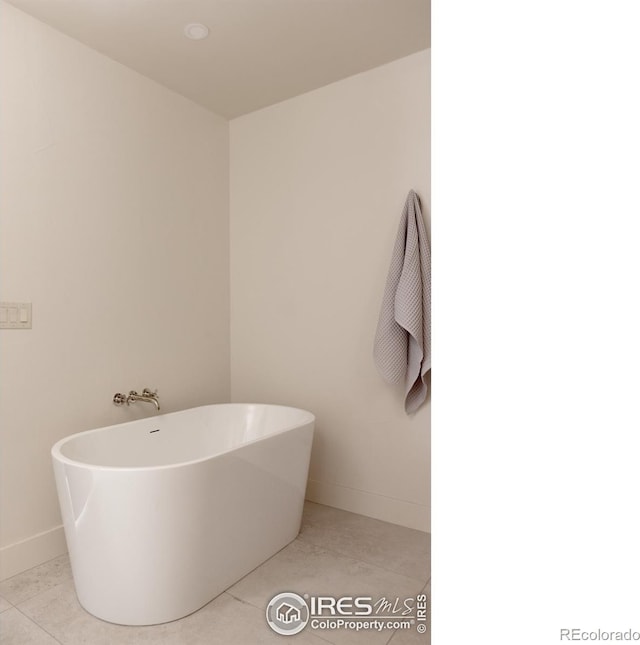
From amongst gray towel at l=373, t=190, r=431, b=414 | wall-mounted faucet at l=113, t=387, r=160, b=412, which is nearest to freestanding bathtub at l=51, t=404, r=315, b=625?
wall-mounted faucet at l=113, t=387, r=160, b=412

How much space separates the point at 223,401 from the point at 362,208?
1531 mm

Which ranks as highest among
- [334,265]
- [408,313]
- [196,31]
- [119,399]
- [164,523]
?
[196,31]

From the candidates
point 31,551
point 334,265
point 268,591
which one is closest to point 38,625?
point 31,551

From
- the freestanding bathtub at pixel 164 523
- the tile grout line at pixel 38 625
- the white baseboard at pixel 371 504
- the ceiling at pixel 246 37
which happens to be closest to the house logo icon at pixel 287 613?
the freestanding bathtub at pixel 164 523

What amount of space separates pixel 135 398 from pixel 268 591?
45.7 inches

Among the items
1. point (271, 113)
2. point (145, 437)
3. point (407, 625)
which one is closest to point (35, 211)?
point (145, 437)

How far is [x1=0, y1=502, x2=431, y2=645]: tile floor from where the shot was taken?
1.48m

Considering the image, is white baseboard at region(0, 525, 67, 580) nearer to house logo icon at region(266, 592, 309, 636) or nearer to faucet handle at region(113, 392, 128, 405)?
faucet handle at region(113, 392, 128, 405)

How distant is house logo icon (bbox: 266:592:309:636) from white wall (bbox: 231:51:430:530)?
87 cm

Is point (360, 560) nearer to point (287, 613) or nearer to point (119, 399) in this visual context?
point (287, 613)

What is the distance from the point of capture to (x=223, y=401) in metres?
2.96

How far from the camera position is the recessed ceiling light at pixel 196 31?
6.83 feet

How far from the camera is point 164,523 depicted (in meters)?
1.51
